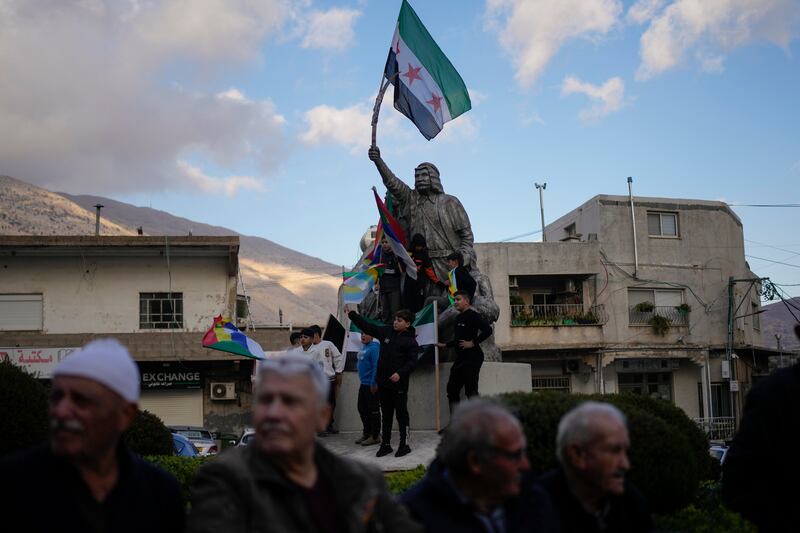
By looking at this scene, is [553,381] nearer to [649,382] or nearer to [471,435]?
[649,382]

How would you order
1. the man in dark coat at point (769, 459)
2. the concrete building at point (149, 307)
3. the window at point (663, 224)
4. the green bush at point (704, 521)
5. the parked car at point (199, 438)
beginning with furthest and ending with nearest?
the window at point (663, 224) → the concrete building at point (149, 307) → the parked car at point (199, 438) → the green bush at point (704, 521) → the man in dark coat at point (769, 459)

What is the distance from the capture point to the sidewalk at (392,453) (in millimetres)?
10227

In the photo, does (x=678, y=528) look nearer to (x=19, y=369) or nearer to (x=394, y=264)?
(x=19, y=369)

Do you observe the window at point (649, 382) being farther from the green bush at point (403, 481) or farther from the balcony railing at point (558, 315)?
the green bush at point (403, 481)

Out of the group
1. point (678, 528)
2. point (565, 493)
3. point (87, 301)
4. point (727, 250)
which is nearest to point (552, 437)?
point (678, 528)

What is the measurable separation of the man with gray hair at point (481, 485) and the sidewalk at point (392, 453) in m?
5.61

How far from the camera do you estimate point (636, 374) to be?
1698 inches

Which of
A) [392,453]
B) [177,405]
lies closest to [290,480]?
[392,453]

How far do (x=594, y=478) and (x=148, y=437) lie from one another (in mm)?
8890

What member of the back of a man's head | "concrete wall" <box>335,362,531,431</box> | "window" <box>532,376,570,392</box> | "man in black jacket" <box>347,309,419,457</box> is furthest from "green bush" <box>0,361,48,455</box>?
"window" <box>532,376,570,392</box>

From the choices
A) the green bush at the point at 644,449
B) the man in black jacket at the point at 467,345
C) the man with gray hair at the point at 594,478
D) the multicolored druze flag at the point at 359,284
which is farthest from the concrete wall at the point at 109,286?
the man with gray hair at the point at 594,478

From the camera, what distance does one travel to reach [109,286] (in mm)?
37875

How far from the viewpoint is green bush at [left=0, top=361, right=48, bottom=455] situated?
7.04 meters

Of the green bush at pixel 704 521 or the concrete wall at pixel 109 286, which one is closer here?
the green bush at pixel 704 521
